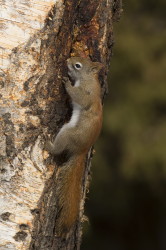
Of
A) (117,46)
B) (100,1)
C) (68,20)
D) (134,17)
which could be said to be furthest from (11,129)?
(134,17)

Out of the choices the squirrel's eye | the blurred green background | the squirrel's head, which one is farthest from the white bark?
the blurred green background

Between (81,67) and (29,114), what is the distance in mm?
602

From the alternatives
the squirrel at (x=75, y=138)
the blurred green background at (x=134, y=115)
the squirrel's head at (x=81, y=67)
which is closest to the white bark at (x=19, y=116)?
the squirrel at (x=75, y=138)

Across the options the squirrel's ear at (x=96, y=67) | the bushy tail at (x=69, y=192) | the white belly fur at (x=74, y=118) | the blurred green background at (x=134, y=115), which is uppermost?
the blurred green background at (x=134, y=115)

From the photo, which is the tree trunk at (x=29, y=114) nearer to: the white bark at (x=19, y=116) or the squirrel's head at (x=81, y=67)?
the white bark at (x=19, y=116)

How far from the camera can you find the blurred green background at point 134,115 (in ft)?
20.1

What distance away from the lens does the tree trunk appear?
2.77 meters

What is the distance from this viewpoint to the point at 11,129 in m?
2.78

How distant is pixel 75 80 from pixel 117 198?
361cm

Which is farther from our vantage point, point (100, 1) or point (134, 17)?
point (134, 17)

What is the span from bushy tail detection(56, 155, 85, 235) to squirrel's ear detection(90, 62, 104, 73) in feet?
1.55

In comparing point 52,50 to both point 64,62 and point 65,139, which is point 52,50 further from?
point 65,139

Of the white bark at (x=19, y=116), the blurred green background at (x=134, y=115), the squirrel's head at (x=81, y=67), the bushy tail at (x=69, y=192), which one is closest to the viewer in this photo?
the white bark at (x=19, y=116)

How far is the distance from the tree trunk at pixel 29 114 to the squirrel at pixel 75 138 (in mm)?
65
